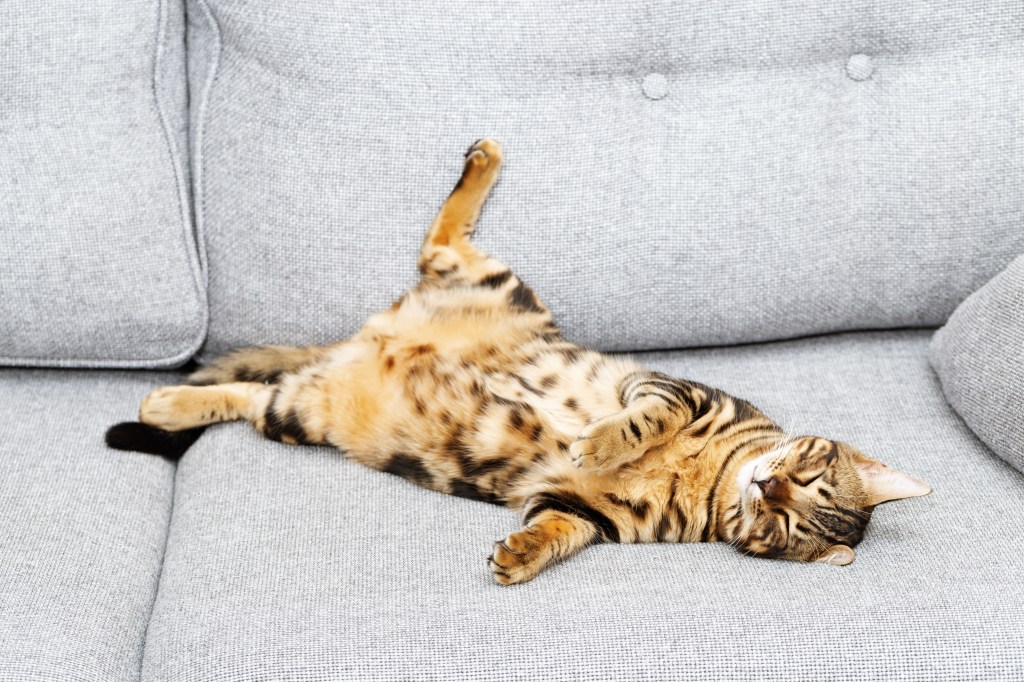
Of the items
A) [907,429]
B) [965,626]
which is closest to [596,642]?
[965,626]

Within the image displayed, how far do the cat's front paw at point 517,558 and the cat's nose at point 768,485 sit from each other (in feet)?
1.39

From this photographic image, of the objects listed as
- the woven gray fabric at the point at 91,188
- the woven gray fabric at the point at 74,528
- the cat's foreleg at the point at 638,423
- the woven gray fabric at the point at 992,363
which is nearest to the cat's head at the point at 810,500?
the cat's foreleg at the point at 638,423

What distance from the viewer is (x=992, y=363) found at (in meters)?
1.80

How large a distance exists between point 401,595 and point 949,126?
1.48 meters

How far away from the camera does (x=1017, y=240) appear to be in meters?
2.03

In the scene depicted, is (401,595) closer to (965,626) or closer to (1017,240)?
(965,626)

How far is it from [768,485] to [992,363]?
1.75ft

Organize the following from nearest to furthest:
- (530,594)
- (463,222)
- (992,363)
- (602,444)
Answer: (530,594)
(602,444)
(992,363)
(463,222)

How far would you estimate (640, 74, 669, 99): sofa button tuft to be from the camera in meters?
1.96

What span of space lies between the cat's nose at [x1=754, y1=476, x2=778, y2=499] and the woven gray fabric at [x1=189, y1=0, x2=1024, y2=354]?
48cm

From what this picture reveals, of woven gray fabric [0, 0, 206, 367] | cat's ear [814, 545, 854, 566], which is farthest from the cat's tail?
cat's ear [814, 545, 854, 566]

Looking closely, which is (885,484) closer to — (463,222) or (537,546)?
(537,546)

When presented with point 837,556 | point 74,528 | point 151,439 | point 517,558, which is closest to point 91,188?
point 151,439

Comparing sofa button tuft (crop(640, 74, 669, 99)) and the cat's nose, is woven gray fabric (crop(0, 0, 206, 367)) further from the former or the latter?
the cat's nose
